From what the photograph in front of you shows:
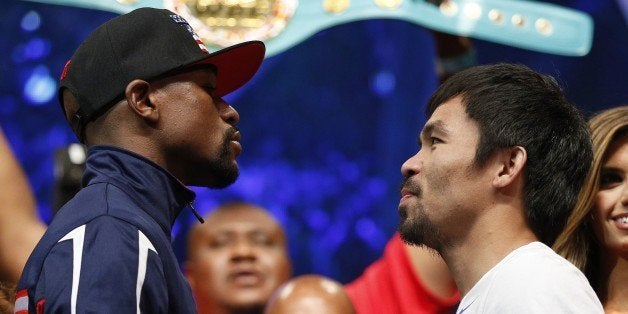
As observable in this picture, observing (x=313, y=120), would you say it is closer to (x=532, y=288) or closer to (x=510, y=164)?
(x=510, y=164)

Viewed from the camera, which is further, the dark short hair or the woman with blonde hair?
the woman with blonde hair

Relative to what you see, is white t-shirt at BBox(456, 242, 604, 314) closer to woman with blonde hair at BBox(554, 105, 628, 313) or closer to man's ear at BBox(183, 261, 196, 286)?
woman with blonde hair at BBox(554, 105, 628, 313)

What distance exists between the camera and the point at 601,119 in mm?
2316

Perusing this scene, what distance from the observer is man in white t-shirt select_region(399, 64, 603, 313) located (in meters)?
1.60

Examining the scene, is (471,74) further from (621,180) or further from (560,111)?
(621,180)

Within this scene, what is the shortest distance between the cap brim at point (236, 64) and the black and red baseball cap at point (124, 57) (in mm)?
76

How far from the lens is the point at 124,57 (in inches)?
62.5

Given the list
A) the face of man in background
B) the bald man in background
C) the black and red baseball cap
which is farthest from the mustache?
the face of man in background

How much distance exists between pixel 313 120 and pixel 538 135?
1.76 m

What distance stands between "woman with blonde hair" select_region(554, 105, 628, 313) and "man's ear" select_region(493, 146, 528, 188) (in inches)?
27.2

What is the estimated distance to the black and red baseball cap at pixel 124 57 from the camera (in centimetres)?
158

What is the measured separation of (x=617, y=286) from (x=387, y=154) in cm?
122

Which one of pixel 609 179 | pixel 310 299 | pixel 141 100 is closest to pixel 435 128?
pixel 141 100

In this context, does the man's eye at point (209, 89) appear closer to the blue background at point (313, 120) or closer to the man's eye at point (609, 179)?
the man's eye at point (609, 179)
